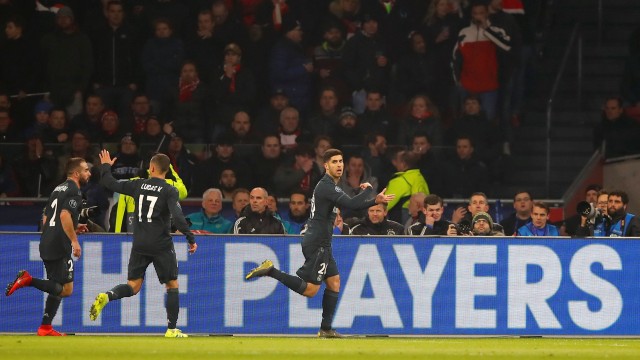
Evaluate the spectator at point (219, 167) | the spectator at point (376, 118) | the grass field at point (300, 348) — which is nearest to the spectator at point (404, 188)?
the spectator at point (376, 118)

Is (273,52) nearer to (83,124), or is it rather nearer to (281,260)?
(83,124)

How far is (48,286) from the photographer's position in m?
15.8

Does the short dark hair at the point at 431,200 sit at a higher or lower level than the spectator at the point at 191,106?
lower

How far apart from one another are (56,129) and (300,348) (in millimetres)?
8452

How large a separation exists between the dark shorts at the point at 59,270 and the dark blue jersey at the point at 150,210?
0.90 meters

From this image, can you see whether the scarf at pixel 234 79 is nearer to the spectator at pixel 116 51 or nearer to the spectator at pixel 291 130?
the spectator at pixel 291 130

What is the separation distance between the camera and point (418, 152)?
20438mm

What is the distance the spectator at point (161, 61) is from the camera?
2223cm

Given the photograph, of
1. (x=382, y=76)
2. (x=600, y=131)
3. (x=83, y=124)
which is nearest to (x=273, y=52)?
(x=382, y=76)

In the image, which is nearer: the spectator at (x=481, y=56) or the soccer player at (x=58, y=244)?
the soccer player at (x=58, y=244)

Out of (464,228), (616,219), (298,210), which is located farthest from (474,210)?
(298,210)

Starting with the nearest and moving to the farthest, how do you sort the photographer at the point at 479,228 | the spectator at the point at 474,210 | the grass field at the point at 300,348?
the grass field at the point at 300,348 < the photographer at the point at 479,228 < the spectator at the point at 474,210

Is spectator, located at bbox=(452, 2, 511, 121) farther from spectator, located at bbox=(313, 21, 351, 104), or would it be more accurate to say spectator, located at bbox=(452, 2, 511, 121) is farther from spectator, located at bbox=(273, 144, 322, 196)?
spectator, located at bbox=(273, 144, 322, 196)

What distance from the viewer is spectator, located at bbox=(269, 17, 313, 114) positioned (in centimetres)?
2219
